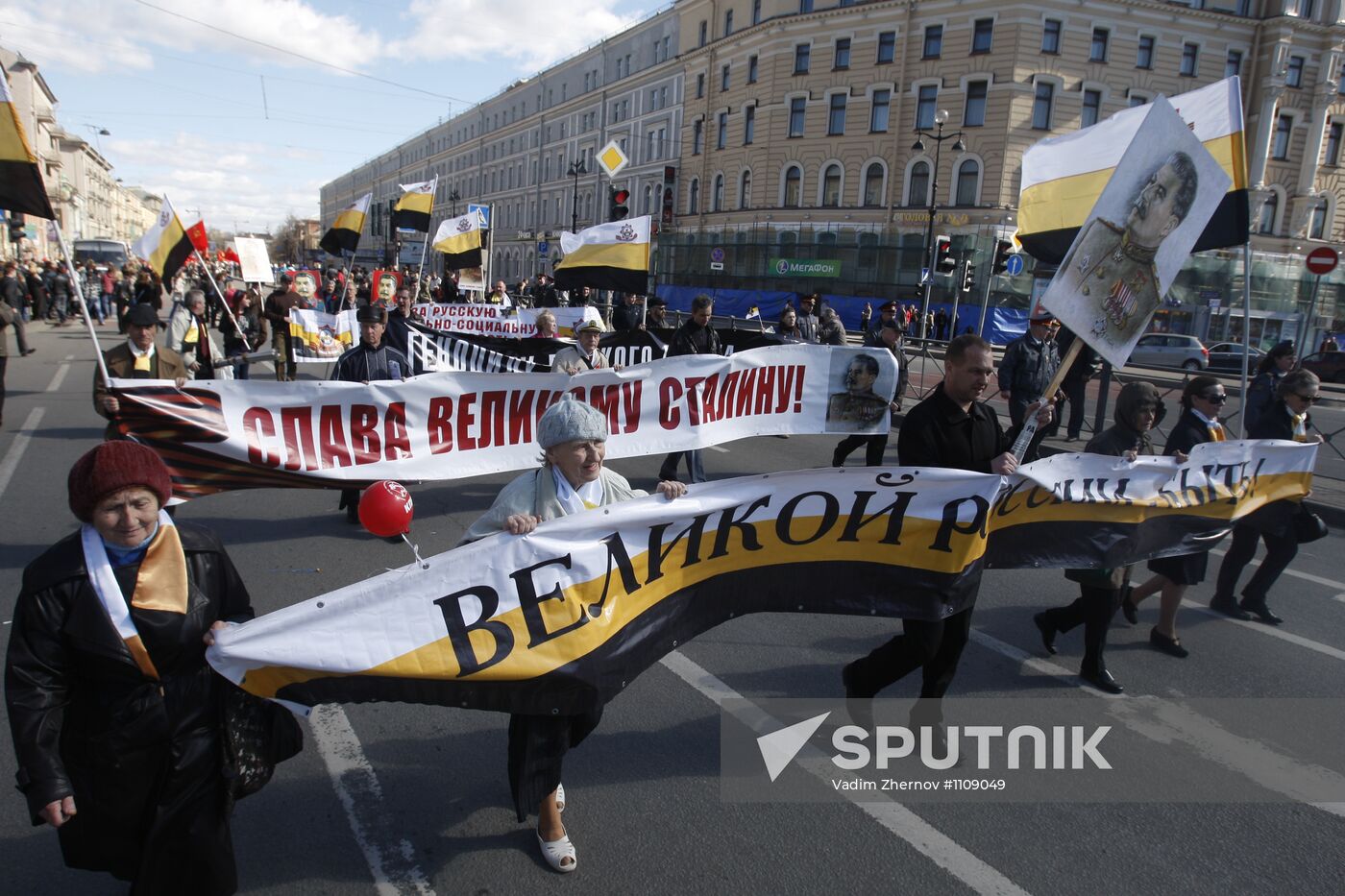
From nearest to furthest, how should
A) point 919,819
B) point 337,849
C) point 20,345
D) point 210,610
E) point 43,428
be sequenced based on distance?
point 210,610
point 337,849
point 919,819
point 43,428
point 20,345

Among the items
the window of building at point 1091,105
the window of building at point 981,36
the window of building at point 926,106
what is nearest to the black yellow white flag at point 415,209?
the window of building at point 926,106

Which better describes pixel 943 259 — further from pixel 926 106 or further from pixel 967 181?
pixel 926 106

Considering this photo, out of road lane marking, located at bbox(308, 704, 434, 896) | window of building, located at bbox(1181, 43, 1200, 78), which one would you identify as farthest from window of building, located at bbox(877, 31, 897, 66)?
road lane marking, located at bbox(308, 704, 434, 896)

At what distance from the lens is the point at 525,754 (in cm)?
283

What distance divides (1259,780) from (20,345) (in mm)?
20954

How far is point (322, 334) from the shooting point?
14.6 m

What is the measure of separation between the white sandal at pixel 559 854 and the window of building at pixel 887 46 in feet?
161

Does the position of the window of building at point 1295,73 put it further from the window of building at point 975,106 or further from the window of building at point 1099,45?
the window of building at point 975,106

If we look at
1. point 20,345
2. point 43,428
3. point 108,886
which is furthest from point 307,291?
point 108,886

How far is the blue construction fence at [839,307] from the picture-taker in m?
37.3

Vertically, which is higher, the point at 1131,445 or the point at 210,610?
the point at 1131,445

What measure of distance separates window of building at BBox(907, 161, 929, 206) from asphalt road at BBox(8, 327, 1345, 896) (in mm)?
42617

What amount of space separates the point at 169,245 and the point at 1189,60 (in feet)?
161

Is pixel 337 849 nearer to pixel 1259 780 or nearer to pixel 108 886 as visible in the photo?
pixel 108 886
